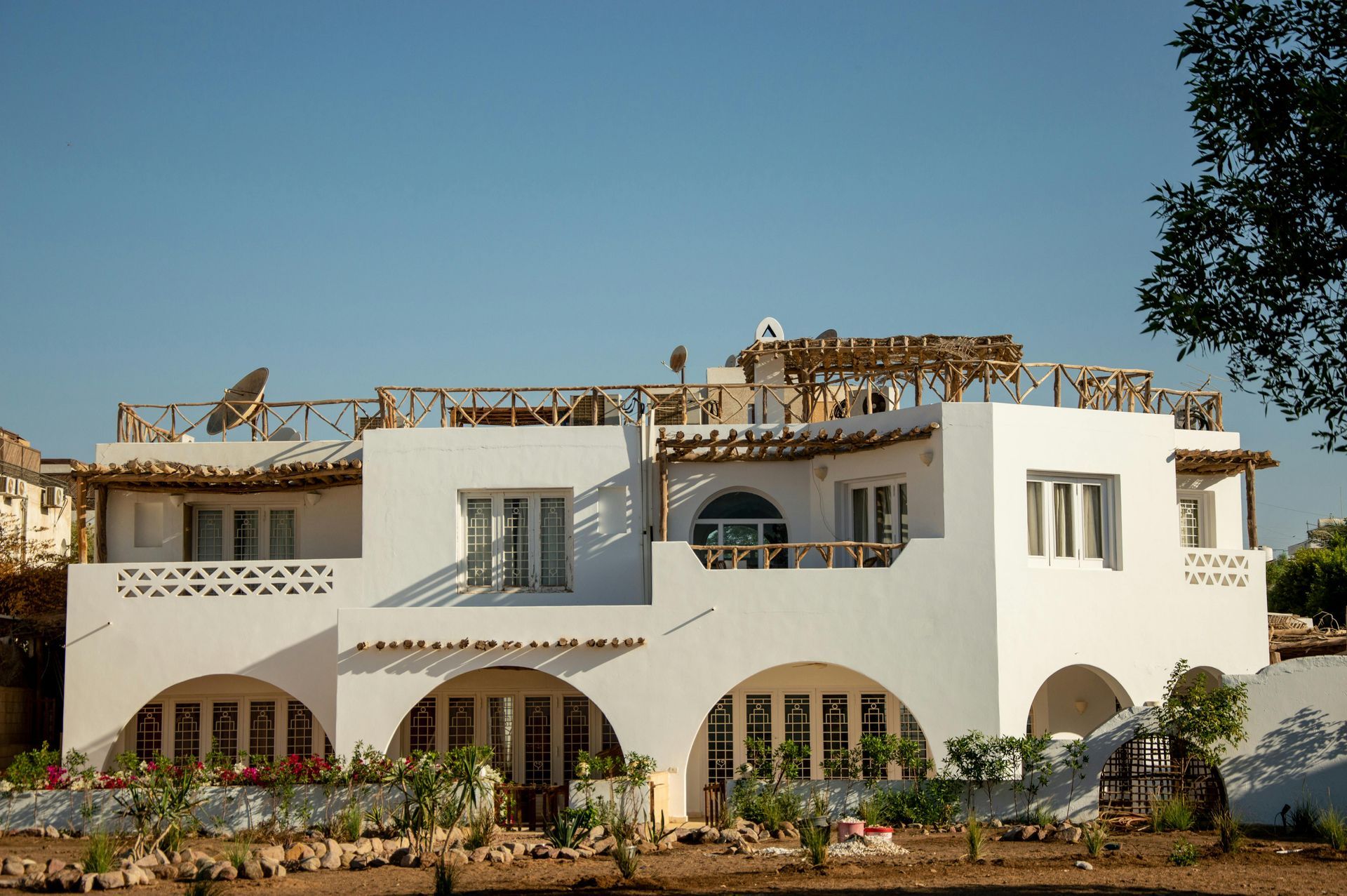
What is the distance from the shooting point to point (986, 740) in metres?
22.7

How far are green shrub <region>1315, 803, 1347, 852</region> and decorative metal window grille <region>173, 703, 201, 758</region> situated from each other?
61.5ft

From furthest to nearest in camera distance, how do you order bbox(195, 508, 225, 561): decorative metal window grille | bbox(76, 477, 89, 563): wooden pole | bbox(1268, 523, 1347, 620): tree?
bbox(1268, 523, 1347, 620): tree
bbox(195, 508, 225, 561): decorative metal window grille
bbox(76, 477, 89, 563): wooden pole

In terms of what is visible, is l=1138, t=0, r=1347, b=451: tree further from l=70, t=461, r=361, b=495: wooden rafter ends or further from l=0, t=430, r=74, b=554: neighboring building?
l=0, t=430, r=74, b=554: neighboring building

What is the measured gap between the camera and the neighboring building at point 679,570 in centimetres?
2370

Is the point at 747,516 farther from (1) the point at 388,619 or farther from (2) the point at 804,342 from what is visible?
(1) the point at 388,619

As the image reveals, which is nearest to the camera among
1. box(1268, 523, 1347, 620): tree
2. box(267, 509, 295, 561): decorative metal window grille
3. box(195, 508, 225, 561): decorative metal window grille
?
box(267, 509, 295, 561): decorative metal window grille

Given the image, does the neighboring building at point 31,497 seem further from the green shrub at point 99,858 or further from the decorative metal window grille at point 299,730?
the green shrub at point 99,858

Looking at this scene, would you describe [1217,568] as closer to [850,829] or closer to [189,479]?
[850,829]

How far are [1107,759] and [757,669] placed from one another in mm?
5471

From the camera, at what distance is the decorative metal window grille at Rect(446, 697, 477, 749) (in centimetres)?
2698

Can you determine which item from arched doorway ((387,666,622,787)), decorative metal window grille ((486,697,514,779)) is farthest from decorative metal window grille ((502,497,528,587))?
decorative metal window grille ((486,697,514,779))

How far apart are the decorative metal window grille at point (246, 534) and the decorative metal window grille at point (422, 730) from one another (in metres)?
4.61

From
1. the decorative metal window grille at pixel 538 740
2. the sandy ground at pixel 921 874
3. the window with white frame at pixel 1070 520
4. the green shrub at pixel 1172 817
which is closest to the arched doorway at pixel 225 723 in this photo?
the decorative metal window grille at pixel 538 740

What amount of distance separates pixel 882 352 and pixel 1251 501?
7347 mm
